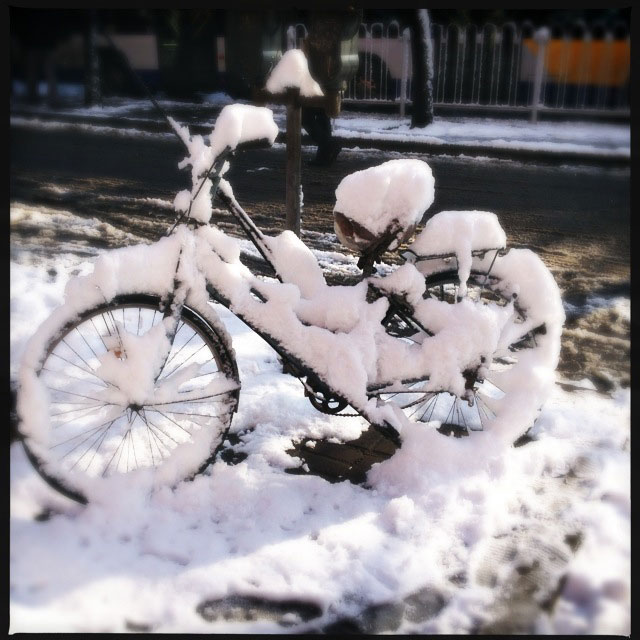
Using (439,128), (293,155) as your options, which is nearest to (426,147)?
(439,128)

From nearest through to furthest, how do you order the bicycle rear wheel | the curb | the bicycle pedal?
the bicycle rear wheel → the bicycle pedal → the curb

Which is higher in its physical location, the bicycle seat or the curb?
the curb

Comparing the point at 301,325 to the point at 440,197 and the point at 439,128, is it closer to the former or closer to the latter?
the point at 440,197

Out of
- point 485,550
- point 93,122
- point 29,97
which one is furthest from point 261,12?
point 93,122

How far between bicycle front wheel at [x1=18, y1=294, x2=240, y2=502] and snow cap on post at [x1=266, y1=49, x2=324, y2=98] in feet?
4.24

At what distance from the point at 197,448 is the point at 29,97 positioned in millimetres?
1579

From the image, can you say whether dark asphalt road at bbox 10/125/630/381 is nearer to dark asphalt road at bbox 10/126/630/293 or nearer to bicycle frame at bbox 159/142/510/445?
dark asphalt road at bbox 10/126/630/293

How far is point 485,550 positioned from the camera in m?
2.72

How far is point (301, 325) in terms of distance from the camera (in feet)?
9.78

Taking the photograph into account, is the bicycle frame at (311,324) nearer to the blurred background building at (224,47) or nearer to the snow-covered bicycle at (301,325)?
the snow-covered bicycle at (301,325)

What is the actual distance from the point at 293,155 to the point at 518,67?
264 centimetres

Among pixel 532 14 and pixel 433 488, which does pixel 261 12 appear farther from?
pixel 433 488

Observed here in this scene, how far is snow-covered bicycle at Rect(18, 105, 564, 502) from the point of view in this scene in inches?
110

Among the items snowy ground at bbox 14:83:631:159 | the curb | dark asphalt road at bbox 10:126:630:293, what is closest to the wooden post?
snowy ground at bbox 14:83:631:159
